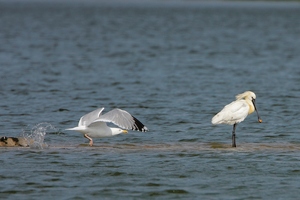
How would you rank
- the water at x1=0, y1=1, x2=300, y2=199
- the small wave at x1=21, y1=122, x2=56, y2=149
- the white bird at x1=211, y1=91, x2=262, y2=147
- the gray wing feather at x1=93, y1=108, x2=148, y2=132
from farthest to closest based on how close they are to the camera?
the white bird at x1=211, y1=91, x2=262, y2=147 → the small wave at x1=21, y1=122, x2=56, y2=149 → the gray wing feather at x1=93, y1=108, x2=148, y2=132 → the water at x1=0, y1=1, x2=300, y2=199

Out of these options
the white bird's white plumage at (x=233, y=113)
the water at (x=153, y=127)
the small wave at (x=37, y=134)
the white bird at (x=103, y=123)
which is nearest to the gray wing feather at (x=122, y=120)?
the white bird at (x=103, y=123)

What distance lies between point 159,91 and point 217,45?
2402 cm

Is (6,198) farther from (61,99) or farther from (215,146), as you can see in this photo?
(61,99)

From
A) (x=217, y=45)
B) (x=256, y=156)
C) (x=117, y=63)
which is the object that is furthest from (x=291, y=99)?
(x=217, y=45)

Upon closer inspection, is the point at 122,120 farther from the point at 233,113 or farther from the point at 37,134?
the point at 233,113

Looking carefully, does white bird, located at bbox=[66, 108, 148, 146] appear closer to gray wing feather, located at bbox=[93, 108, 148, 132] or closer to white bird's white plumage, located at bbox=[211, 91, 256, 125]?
gray wing feather, located at bbox=[93, 108, 148, 132]

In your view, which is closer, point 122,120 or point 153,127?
point 122,120

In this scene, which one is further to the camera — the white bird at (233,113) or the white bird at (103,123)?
the white bird at (233,113)

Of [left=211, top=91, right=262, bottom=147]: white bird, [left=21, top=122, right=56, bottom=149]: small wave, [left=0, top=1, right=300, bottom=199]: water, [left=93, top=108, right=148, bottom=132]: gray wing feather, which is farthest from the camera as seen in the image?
[left=211, top=91, right=262, bottom=147]: white bird

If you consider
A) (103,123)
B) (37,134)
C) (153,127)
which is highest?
(103,123)

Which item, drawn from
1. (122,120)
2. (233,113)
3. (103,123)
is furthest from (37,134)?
(233,113)

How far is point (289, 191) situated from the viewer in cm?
1248

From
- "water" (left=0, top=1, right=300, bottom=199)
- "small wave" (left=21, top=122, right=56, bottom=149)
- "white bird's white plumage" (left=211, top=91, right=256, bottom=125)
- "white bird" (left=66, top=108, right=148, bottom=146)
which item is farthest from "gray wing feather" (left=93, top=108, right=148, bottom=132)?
"white bird's white plumage" (left=211, top=91, right=256, bottom=125)

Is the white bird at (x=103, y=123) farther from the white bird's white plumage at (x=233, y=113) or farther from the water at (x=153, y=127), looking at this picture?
the white bird's white plumage at (x=233, y=113)
